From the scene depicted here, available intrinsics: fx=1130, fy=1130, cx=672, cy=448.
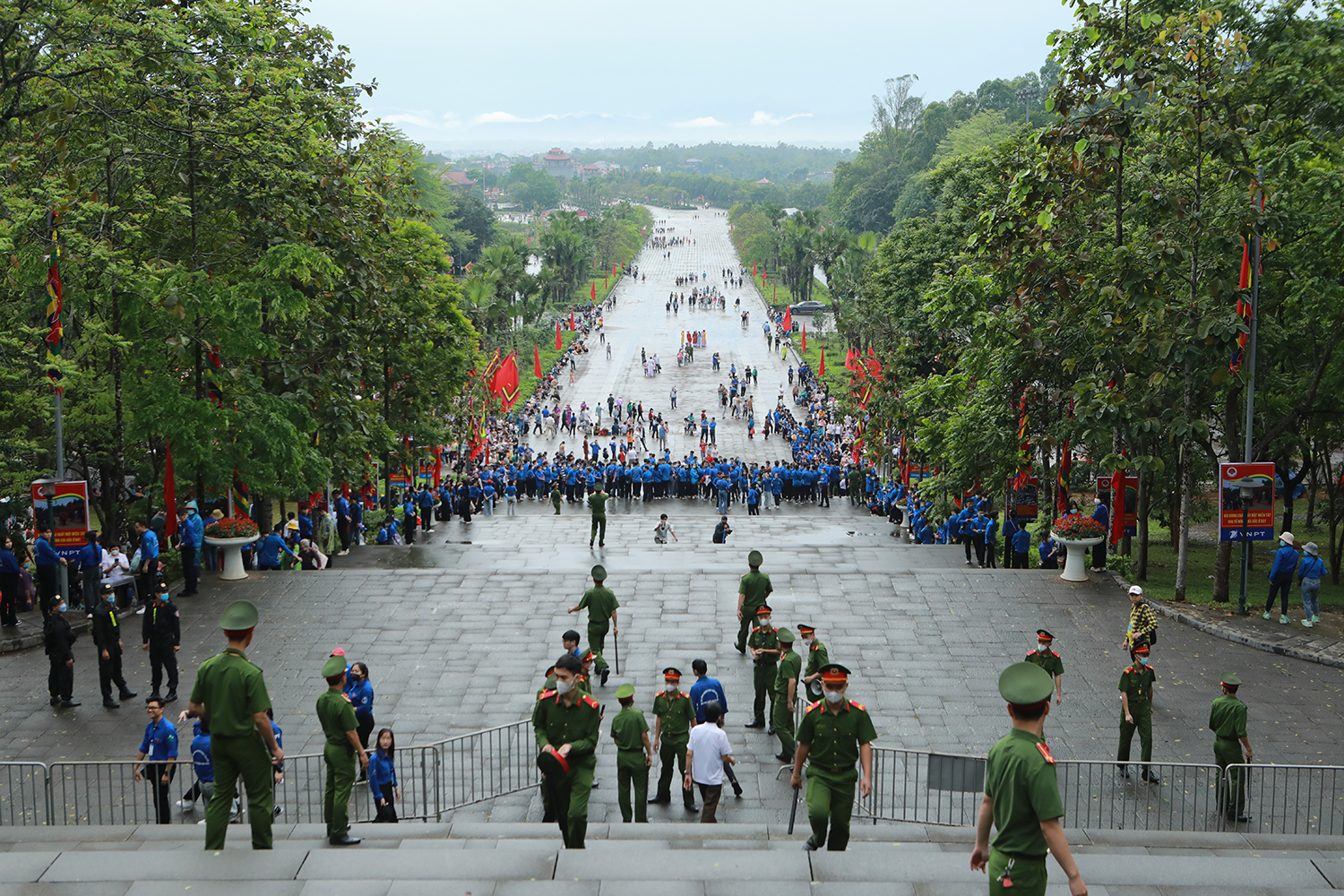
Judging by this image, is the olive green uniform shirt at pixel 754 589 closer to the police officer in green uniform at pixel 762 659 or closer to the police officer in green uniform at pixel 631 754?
the police officer in green uniform at pixel 762 659

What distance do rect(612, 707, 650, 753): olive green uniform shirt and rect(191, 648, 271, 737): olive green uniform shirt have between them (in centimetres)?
291

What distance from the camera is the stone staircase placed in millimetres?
6793

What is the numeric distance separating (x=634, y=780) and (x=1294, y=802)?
6.31 m

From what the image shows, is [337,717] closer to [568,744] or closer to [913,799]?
[568,744]

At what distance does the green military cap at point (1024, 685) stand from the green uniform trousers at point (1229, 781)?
5.37m

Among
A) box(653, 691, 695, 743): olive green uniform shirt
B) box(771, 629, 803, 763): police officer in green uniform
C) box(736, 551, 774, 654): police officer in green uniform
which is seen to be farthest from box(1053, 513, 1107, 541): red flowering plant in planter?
box(653, 691, 695, 743): olive green uniform shirt

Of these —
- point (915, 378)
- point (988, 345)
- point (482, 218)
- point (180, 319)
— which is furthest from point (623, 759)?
point (482, 218)

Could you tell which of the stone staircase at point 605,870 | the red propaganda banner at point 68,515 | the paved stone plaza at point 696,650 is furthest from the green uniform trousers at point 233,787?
the red propaganda banner at point 68,515

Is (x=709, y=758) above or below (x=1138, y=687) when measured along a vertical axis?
below

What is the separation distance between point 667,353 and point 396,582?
54.1 m

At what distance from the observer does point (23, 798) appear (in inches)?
370

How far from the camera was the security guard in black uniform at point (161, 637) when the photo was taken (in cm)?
1259

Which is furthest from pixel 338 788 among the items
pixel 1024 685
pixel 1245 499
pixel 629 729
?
pixel 1245 499

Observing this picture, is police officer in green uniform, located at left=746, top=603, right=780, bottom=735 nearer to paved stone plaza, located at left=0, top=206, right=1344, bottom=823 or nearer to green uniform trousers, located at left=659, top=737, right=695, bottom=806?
paved stone plaza, located at left=0, top=206, right=1344, bottom=823
